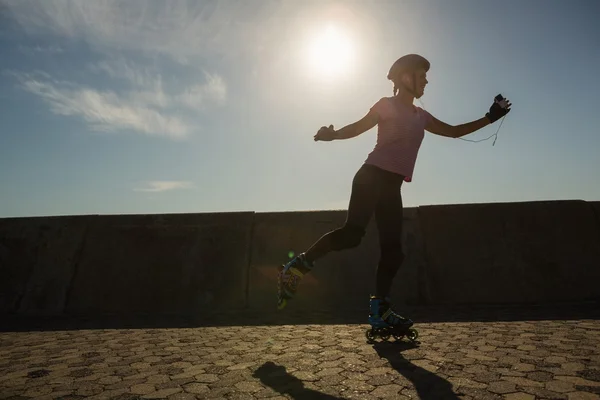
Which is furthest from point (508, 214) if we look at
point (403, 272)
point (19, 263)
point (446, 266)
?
point (19, 263)

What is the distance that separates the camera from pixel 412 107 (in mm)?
3189

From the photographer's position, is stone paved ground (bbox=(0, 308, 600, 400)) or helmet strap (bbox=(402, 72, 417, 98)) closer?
stone paved ground (bbox=(0, 308, 600, 400))

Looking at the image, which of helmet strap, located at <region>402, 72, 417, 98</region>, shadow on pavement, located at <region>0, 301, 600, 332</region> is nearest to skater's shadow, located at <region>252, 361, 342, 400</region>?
shadow on pavement, located at <region>0, 301, 600, 332</region>

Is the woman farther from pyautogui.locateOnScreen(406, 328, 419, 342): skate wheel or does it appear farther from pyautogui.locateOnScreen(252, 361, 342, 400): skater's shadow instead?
pyautogui.locateOnScreen(252, 361, 342, 400): skater's shadow

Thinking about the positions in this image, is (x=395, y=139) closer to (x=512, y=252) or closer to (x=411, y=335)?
(x=411, y=335)

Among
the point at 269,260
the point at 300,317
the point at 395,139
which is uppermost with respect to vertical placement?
the point at 395,139

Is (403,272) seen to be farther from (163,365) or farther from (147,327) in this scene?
(163,365)

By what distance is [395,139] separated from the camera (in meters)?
3.00

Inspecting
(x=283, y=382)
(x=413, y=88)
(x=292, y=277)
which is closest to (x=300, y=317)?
(x=292, y=277)

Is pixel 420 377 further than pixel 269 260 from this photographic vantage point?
No

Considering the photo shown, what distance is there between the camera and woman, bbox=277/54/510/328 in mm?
2943

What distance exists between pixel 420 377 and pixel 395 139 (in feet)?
5.42

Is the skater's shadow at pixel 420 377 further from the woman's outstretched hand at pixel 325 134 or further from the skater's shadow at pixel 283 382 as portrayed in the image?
the woman's outstretched hand at pixel 325 134

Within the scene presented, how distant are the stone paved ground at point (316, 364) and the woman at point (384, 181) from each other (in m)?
0.42
